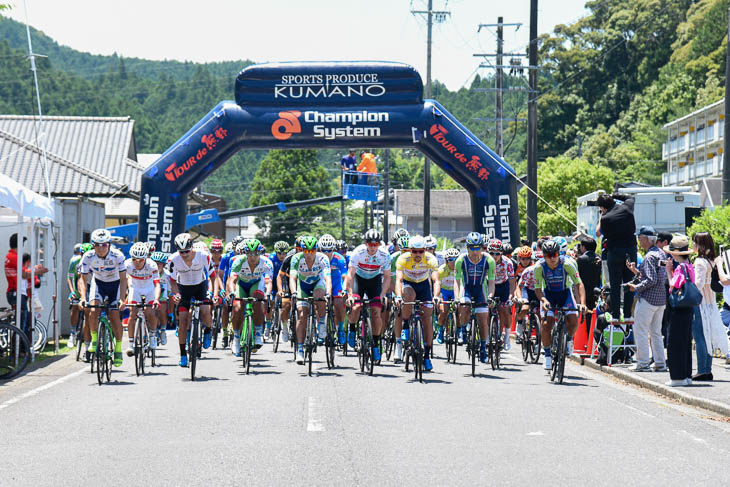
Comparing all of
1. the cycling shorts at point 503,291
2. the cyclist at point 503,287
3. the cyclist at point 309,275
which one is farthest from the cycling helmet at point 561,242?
the cyclist at point 309,275

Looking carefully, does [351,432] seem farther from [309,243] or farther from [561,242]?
[561,242]

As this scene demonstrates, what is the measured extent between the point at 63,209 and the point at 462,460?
19.2 metres

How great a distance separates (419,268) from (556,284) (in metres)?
1.99

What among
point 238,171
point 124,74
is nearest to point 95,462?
point 238,171

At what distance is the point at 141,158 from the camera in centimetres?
7988

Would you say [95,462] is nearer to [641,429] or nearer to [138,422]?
[138,422]

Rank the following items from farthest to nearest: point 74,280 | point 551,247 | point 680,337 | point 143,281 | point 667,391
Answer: point 74,280 < point 143,281 < point 551,247 < point 680,337 < point 667,391

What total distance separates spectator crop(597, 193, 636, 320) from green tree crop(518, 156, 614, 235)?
5496 cm

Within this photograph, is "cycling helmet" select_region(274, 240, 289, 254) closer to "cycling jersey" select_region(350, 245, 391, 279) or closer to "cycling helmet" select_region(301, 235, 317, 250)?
"cycling helmet" select_region(301, 235, 317, 250)

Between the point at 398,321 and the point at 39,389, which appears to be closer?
the point at 39,389

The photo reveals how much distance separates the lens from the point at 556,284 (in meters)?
15.1

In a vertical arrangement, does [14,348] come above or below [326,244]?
below

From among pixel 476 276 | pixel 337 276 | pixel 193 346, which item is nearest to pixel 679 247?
pixel 476 276

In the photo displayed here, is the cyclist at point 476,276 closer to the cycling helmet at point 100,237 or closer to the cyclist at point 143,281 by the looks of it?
the cyclist at point 143,281
